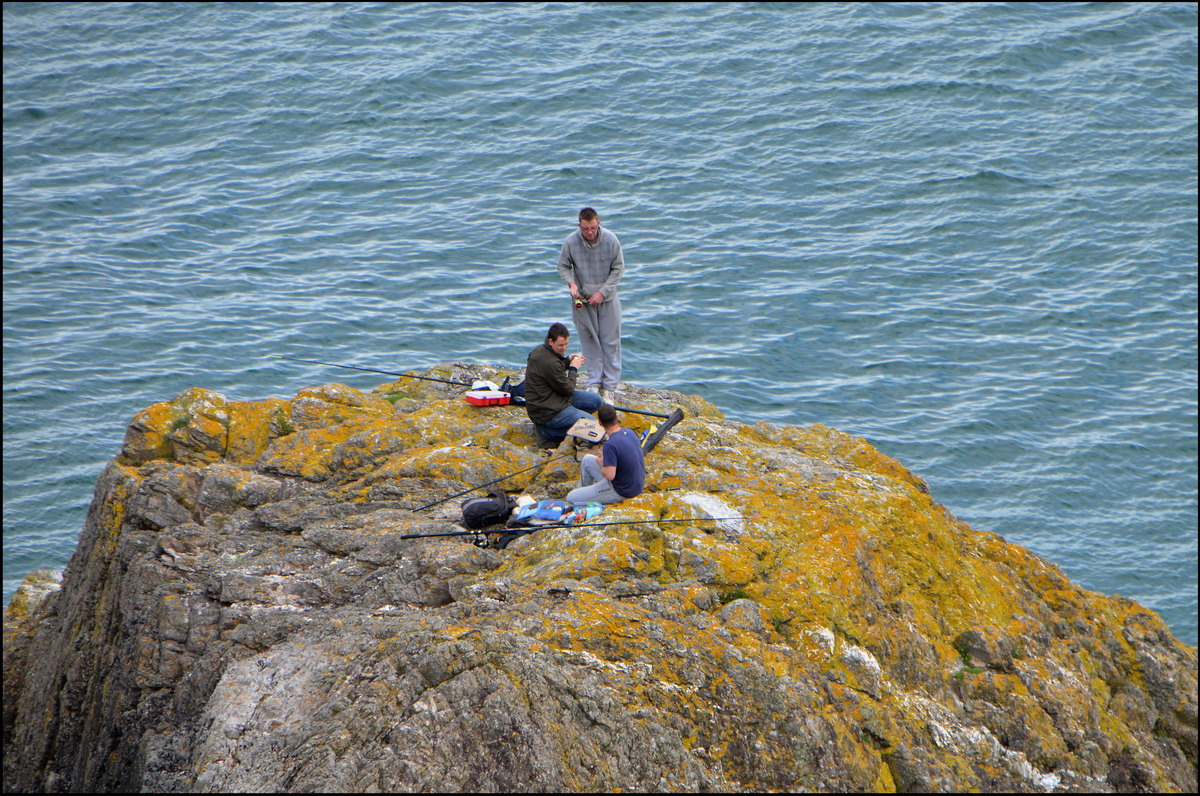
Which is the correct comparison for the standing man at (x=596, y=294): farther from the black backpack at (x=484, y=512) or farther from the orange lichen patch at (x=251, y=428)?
the orange lichen patch at (x=251, y=428)

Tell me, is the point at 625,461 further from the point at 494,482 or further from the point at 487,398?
the point at 487,398

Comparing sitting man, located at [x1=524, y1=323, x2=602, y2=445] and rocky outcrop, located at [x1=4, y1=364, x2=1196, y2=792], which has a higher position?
sitting man, located at [x1=524, y1=323, x2=602, y2=445]

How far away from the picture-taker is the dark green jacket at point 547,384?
36.6 ft

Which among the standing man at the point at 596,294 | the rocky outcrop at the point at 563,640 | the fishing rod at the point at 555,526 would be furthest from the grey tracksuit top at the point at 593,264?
the fishing rod at the point at 555,526

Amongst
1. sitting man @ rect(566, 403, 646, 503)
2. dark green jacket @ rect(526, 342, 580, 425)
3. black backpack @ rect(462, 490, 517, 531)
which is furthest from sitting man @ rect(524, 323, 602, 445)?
black backpack @ rect(462, 490, 517, 531)

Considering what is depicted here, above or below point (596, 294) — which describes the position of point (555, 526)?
below

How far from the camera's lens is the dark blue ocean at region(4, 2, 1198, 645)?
22156 mm

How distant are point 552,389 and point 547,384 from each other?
0.09 m

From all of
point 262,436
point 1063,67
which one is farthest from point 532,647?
point 1063,67

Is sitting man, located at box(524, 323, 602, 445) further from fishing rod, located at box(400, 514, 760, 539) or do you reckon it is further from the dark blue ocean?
the dark blue ocean

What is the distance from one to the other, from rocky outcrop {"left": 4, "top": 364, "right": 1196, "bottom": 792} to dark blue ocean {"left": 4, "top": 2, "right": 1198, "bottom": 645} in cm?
958

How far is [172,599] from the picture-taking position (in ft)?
26.9

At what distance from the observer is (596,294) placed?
12.5 m

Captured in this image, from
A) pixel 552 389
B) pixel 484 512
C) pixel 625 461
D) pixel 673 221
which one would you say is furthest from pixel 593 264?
pixel 673 221
